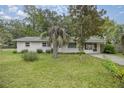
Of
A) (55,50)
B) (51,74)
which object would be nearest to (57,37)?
(55,50)

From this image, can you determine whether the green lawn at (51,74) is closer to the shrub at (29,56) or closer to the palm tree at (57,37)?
the shrub at (29,56)

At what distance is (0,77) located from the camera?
472cm

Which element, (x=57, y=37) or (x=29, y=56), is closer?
(x=29, y=56)

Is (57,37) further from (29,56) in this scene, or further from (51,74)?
(51,74)

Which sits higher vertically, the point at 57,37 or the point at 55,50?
the point at 57,37

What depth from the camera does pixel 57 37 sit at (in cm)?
819

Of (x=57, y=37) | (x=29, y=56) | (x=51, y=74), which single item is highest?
(x=57, y=37)

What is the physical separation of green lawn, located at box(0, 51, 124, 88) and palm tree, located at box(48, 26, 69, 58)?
1.15 meters

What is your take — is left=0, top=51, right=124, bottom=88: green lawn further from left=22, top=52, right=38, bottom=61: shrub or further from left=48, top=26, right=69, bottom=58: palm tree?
left=48, top=26, right=69, bottom=58: palm tree

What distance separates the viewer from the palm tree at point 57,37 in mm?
7855

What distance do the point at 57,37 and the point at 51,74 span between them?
3183 mm

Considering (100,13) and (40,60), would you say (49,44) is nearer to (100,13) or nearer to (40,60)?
(40,60)
